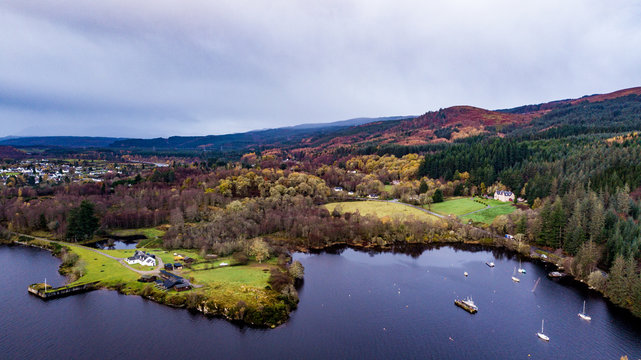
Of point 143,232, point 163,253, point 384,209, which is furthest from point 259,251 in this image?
point 384,209

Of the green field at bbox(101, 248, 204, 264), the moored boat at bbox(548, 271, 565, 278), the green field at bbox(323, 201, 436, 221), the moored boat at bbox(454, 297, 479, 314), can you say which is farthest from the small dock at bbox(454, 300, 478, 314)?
the green field at bbox(101, 248, 204, 264)

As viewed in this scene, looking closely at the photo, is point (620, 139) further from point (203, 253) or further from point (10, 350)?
point (10, 350)

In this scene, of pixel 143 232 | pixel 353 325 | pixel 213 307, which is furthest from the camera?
pixel 143 232

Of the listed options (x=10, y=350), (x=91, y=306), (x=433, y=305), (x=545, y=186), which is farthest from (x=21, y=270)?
(x=545, y=186)

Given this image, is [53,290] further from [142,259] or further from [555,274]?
[555,274]

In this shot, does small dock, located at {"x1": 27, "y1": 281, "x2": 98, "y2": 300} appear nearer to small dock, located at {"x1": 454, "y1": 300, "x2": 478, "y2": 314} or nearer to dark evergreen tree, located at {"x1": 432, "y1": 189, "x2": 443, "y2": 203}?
small dock, located at {"x1": 454, "y1": 300, "x2": 478, "y2": 314}

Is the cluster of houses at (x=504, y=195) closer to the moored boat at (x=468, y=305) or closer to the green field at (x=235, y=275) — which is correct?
the moored boat at (x=468, y=305)

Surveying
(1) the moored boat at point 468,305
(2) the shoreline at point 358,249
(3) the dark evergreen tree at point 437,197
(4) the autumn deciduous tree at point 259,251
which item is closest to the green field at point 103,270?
(2) the shoreline at point 358,249
